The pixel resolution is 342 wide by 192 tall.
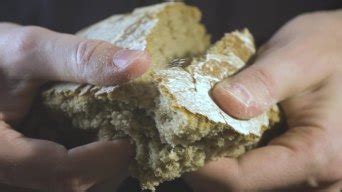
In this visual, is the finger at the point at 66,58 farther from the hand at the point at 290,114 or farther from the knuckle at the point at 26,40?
the hand at the point at 290,114

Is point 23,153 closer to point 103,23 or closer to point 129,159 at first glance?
point 129,159

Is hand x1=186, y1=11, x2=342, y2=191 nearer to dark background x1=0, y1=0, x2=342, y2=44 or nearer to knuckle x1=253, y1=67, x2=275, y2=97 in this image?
knuckle x1=253, y1=67, x2=275, y2=97

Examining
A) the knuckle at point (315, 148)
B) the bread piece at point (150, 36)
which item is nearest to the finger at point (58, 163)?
the bread piece at point (150, 36)

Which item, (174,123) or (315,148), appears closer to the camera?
(174,123)

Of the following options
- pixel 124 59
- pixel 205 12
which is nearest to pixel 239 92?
pixel 124 59

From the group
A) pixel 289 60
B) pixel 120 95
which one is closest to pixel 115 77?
pixel 120 95

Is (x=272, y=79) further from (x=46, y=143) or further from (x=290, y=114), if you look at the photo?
(x=46, y=143)
